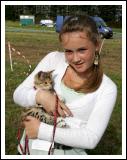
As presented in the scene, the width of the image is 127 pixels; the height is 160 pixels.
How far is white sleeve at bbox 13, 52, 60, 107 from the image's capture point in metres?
2.02

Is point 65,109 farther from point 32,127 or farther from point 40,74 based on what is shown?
point 40,74

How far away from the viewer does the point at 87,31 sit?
1.92 metres

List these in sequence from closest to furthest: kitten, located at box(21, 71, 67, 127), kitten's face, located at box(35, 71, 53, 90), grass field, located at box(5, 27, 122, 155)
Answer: kitten, located at box(21, 71, 67, 127) < kitten's face, located at box(35, 71, 53, 90) < grass field, located at box(5, 27, 122, 155)

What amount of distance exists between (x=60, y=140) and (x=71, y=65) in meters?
0.43

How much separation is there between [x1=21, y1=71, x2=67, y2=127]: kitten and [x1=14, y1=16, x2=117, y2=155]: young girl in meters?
0.04

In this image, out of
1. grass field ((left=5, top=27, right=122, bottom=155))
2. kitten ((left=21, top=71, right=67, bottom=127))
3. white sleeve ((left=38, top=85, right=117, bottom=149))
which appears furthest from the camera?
grass field ((left=5, top=27, right=122, bottom=155))

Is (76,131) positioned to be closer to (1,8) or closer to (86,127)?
(86,127)

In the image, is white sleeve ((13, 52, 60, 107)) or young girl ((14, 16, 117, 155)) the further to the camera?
white sleeve ((13, 52, 60, 107))

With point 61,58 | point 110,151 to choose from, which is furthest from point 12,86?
point 61,58

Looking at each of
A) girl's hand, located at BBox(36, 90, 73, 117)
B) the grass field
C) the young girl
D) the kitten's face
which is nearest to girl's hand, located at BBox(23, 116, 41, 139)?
the young girl

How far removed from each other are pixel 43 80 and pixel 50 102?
22 cm

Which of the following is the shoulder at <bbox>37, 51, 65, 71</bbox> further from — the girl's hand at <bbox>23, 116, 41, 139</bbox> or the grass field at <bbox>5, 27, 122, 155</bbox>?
the grass field at <bbox>5, 27, 122, 155</bbox>

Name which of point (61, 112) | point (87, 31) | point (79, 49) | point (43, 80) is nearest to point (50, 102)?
point (61, 112)

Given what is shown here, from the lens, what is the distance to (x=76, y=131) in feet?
6.19
